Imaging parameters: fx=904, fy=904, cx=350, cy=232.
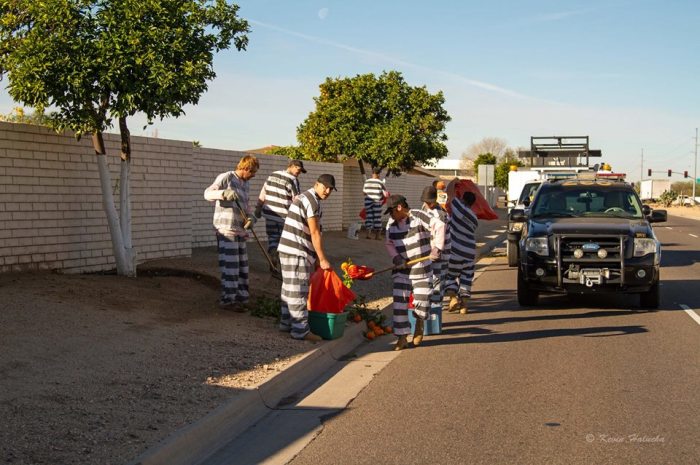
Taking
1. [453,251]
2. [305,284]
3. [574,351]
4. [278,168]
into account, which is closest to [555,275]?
[453,251]

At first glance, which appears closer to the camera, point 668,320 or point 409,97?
point 668,320

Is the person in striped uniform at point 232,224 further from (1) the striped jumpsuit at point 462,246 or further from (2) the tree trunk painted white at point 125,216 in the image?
(1) the striped jumpsuit at point 462,246

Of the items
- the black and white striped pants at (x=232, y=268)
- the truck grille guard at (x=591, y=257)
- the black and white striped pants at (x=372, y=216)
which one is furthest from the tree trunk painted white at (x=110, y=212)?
the black and white striped pants at (x=372, y=216)

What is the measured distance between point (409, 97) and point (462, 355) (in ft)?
71.3

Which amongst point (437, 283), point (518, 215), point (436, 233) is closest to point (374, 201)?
point (518, 215)

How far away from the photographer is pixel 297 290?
9797 mm

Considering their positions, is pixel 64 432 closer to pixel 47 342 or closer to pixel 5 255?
pixel 47 342

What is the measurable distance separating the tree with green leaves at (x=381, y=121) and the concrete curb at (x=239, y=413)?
20297 millimetres

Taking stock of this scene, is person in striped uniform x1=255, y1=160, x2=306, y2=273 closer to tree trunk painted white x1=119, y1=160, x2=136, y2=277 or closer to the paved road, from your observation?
tree trunk painted white x1=119, y1=160, x2=136, y2=277

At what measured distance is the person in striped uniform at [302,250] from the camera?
9.59m

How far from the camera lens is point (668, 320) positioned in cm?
1234

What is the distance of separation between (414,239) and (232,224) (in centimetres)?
235

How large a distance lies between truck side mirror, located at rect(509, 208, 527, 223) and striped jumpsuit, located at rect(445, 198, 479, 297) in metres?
0.94

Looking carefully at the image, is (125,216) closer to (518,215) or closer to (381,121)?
(518,215)
